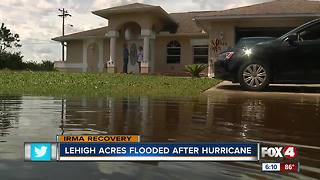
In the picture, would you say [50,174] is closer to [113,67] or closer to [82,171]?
[82,171]

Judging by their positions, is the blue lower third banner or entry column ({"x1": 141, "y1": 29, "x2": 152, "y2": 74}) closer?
the blue lower third banner

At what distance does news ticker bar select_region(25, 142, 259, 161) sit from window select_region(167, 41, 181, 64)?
25425 millimetres

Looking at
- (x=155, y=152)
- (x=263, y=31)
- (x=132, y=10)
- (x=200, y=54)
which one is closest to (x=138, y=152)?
(x=155, y=152)

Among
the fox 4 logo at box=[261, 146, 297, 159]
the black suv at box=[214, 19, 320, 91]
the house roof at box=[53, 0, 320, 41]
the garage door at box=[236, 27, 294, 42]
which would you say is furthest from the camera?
the garage door at box=[236, 27, 294, 42]

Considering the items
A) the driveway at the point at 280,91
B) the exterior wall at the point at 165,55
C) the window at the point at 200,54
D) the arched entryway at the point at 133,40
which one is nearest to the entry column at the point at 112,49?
the arched entryway at the point at 133,40

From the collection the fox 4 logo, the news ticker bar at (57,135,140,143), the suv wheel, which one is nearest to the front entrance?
the suv wheel

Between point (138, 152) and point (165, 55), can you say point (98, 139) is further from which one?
point (165, 55)

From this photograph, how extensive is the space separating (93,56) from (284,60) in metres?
24.9

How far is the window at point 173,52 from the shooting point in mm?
28969

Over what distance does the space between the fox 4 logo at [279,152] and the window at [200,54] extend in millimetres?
24502

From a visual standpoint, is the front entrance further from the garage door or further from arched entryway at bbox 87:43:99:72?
the garage door

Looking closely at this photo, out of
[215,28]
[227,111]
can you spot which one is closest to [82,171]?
[227,111]

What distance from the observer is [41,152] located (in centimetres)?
344

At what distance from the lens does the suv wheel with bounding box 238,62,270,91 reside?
10.1 meters
